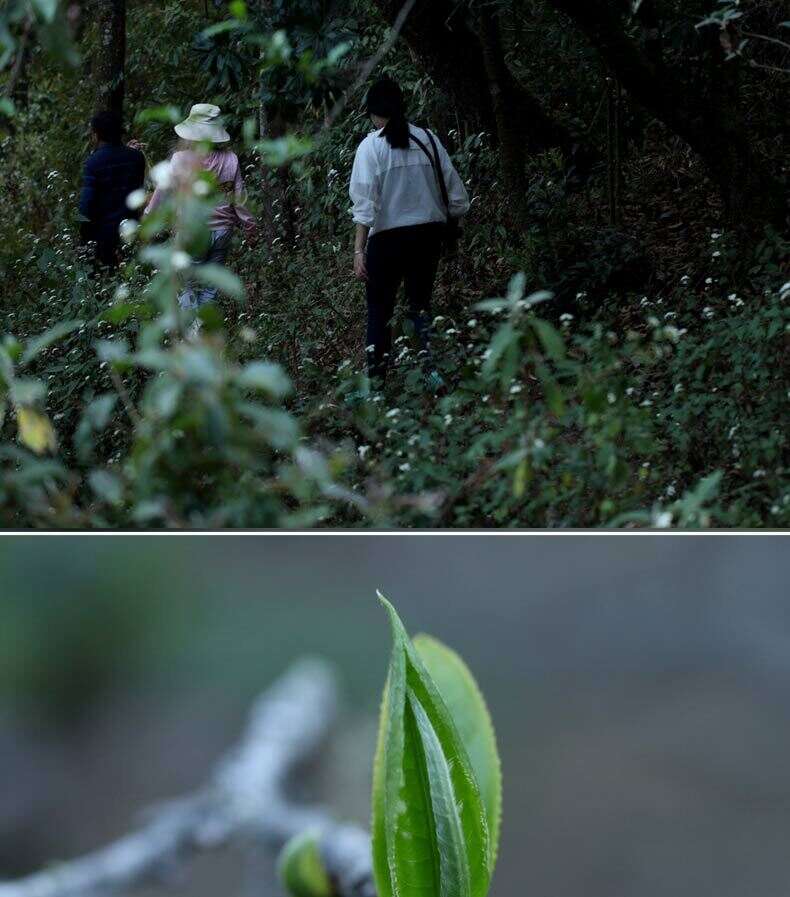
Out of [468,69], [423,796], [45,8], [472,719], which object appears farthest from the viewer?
[468,69]

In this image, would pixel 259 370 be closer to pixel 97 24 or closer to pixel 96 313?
pixel 96 313

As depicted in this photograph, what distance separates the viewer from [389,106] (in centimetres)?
171

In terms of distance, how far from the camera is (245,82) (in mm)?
1717

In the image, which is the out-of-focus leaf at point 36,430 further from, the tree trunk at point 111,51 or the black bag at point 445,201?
the black bag at point 445,201

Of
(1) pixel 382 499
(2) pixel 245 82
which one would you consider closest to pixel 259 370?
(1) pixel 382 499

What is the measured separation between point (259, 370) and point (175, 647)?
468mm

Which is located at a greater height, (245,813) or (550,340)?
(550,340)

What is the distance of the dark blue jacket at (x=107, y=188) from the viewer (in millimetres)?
1700

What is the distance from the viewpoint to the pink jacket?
65.4 inches

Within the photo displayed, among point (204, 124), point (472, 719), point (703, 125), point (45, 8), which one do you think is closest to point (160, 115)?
point (204, 124)

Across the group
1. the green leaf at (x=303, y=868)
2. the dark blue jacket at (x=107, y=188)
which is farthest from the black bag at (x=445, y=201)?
the green leaf at (x=303, y=868)

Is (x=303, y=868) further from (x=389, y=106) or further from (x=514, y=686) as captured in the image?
(x=389, y=106)

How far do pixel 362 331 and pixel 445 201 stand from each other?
22 centimetres

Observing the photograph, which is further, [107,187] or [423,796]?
[107,187]
